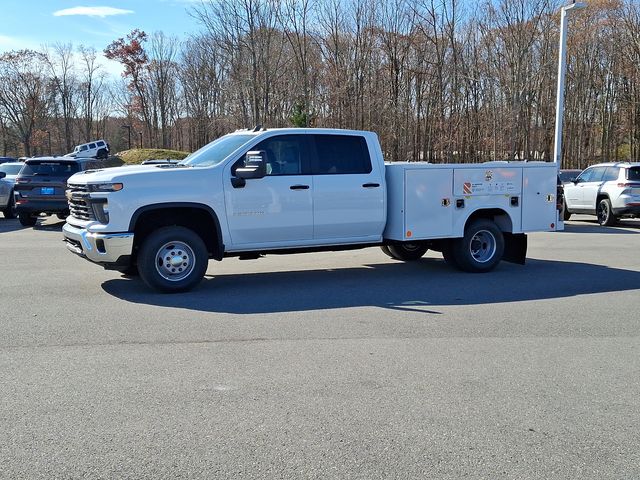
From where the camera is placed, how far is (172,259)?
333 inches

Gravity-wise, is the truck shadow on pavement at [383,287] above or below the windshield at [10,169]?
below

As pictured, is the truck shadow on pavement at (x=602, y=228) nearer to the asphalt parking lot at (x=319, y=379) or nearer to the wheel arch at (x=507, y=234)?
the wheel arch at (x=507, y=234)

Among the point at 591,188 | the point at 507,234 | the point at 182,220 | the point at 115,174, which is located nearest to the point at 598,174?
the point at 591,188

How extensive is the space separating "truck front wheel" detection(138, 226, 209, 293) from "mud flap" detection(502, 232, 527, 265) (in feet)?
17.8

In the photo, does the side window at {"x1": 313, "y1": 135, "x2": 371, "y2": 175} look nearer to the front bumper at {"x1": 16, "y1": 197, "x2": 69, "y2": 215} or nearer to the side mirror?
the side mirror

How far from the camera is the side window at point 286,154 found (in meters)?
8.98

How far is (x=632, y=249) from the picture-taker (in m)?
13.4

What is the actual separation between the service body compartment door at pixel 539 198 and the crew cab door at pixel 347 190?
273 cm

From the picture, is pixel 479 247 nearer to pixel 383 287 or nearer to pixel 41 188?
pixel 383 287

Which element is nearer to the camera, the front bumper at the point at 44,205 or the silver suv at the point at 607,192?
the front bumper at the point at 44,205

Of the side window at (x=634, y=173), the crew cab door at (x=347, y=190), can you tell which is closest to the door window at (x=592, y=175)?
the side window at (x=634, y=173)

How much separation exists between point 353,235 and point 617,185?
38.9 feet

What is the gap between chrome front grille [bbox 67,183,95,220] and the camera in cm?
838

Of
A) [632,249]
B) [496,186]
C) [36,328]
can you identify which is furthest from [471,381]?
[632,249]
